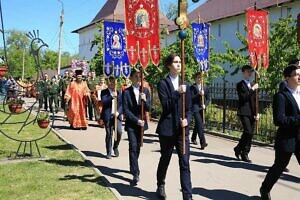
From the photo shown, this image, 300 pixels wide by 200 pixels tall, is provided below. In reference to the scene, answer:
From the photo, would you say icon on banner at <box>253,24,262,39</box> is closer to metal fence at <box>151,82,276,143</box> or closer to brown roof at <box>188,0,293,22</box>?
metal fence at <box>151,82,276,143</box>

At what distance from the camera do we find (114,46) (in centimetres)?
1130

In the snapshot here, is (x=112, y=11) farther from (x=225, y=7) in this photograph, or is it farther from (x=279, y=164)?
(x=279, y=164)

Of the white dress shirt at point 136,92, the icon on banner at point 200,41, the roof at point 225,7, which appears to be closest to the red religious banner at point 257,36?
the icon on banner at point 200,41

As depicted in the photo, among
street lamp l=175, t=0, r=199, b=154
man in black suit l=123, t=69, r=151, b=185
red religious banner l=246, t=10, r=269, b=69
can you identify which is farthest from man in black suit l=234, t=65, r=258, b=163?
street lamp l=175, t=0, r=199, b=154

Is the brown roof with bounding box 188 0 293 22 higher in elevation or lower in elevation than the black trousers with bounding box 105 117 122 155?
higher

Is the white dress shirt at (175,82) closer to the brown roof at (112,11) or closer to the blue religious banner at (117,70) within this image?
the blue religious banner at (117,70)

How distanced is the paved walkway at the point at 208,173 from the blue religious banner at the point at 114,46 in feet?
6.69

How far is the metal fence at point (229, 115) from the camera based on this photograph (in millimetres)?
12605

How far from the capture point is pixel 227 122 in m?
14.4

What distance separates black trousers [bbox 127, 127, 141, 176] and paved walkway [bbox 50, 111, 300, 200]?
267 millimetres

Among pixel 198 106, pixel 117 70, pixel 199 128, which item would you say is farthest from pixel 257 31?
pixel 117 70

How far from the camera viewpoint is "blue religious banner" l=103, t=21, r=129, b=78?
11.2 meters

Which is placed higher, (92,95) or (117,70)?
(117,70)

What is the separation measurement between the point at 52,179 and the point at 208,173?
8.81 ft
